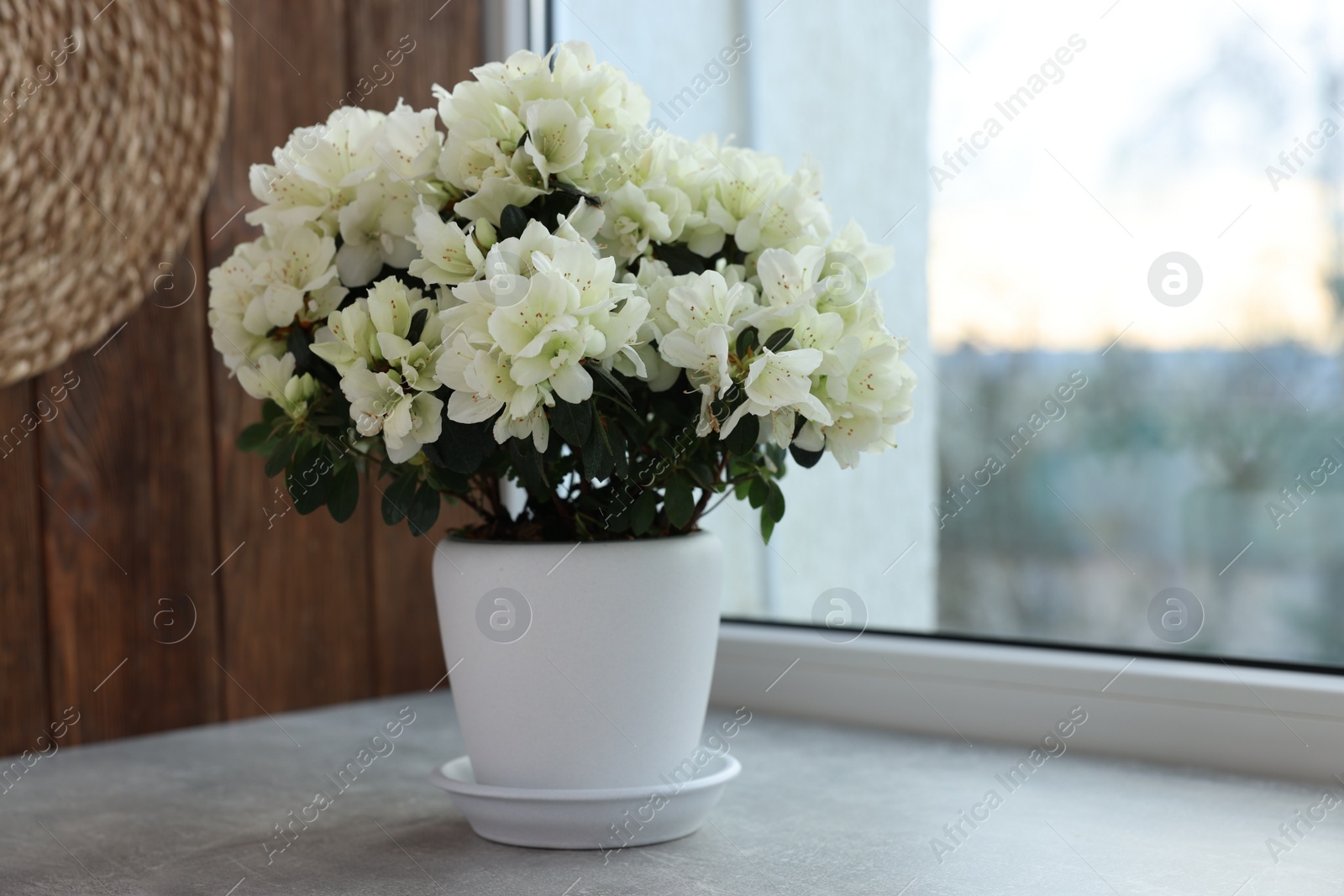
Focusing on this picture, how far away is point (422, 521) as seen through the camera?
31.9 inches

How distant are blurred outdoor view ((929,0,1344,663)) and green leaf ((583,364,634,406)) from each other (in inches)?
26.8

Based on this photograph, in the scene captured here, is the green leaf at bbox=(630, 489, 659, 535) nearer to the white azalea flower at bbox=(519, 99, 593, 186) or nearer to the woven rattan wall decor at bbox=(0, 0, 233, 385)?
the white azalea flower at bbox=(519, 99, 593, 186)

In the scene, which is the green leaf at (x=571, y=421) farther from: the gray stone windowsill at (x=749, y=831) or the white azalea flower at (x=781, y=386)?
the gray stone windowsill at (x=749, y=831)

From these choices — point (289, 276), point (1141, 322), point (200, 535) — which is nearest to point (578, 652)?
point (289, 276)

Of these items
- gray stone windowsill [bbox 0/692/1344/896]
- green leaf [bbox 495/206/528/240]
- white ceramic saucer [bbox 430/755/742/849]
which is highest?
green leaf [bbox 495/206/528/240]

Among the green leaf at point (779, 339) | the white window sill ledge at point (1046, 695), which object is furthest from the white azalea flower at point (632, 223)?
the white window sill ledge at point (1046, 695)

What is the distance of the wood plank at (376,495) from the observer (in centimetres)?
137

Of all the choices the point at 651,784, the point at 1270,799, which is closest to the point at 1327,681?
the point at 1270,799

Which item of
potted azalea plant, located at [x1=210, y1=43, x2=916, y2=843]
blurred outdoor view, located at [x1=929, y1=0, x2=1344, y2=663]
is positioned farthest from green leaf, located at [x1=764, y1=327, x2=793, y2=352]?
blurred outdoor view, located at [x1=929, y1=0, x2=1344, y2=663]

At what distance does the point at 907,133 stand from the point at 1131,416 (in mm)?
426

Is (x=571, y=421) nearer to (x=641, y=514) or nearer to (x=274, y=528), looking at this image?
(x=641, y=514)

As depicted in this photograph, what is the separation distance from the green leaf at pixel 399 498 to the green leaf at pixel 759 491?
0.23 metres

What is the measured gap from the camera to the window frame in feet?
3.17

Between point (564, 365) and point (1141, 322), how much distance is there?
816 mm
